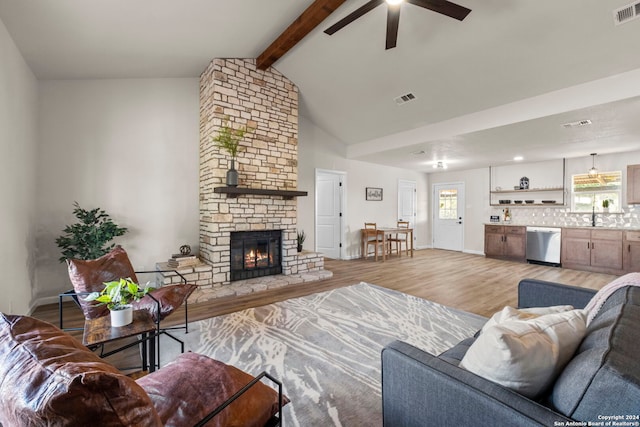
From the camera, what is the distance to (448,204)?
8625 millimetres

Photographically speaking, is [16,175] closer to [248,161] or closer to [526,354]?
[248,161]

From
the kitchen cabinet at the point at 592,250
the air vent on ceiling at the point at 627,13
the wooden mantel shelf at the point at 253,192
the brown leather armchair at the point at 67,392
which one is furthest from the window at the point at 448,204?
the brown leather armchair at the point at 67,392

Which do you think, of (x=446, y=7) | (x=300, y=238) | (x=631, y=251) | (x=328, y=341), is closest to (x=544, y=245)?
(x=631, y=251)

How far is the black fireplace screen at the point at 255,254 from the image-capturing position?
4.47 metres

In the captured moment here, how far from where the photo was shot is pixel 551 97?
3.63 metres

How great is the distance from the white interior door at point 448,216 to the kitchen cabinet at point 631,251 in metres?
3.34

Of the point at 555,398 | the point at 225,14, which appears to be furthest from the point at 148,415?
the point at 225,14

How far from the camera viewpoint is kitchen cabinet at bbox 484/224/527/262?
21.5ft

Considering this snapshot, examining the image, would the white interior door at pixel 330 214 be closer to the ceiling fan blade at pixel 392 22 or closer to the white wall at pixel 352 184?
the white wall at pixel 352 184

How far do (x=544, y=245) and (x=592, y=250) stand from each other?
77cm

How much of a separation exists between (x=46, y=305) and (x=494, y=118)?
6.56 metres

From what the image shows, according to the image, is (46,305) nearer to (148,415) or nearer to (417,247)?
(148,415)

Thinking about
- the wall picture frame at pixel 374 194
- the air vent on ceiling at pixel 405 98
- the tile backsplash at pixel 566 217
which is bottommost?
the tile backsplash at pixel 566 217

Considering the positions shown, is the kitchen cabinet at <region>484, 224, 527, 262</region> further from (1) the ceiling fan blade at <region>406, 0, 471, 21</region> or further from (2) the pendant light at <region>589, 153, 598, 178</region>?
(1) the ceiling fan blade at <region>406, 0, 471, 21</region>
